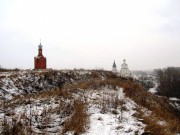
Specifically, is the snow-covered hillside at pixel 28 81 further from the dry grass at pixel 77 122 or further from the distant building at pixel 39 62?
the distant building at pixel 39 62

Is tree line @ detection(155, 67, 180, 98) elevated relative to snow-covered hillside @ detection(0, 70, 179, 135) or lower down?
lower down

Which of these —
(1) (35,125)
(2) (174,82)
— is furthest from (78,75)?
(2) (174,82)

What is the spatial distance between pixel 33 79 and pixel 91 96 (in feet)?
18.7

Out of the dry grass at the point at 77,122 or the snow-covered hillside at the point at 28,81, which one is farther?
the snow-covered hillside at the point at 28,81

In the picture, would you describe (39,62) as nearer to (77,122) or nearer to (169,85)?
(77,122)

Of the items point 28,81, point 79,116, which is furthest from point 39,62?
point 79,116

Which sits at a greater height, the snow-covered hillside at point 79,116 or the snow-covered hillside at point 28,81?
the snow-covered hillside at point 28,81

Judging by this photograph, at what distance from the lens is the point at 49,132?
6.36 metres

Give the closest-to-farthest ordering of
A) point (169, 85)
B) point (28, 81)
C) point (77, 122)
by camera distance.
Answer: point (77, 122) → point (28, 81) → point (169, 85)

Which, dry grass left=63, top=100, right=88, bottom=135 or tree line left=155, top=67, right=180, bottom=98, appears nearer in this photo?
dry grass left=63, top=100, right=88, bottom=135

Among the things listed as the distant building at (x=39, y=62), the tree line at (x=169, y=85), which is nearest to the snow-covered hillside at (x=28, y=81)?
the distant building at (x=39, y=62)

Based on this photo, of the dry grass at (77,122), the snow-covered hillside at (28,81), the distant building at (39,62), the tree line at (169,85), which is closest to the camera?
the dry grass at (77,122)

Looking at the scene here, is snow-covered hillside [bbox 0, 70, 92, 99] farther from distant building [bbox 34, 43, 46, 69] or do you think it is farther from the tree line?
the tree line

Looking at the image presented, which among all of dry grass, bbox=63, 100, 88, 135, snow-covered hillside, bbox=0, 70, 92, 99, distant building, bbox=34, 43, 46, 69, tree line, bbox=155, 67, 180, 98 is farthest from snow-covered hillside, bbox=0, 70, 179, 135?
tree line, bbox=155, 67, 180, 98
